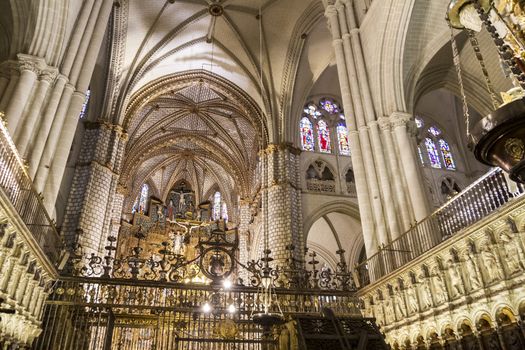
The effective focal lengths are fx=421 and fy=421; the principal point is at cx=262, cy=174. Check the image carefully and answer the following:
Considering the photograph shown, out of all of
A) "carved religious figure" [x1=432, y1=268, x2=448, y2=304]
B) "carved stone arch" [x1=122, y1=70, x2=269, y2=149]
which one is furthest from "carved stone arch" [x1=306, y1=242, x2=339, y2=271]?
"carved religious figure" [x1=432, y1=268, x2=448, y2=304]

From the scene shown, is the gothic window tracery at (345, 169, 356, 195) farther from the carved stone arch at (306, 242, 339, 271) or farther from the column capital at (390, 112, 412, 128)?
the column capital at (390, 112, 412, 128)

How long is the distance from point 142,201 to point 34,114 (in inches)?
951

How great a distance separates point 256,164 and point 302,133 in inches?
190

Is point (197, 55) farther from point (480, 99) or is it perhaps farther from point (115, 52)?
point (480, 99)

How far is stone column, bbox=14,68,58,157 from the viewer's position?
8695 mm

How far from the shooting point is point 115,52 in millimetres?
19500

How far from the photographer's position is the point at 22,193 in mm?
7758

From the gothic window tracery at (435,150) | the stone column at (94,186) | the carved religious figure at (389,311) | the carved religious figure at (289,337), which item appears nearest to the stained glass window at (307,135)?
the gothic window tracery at (435,150)

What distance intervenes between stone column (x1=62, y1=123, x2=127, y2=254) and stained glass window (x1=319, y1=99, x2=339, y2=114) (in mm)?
10568

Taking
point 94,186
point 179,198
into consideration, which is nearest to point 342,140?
point 94,186

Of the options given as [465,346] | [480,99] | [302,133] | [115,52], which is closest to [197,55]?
[115,52]

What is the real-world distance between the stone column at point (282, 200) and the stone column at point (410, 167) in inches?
283

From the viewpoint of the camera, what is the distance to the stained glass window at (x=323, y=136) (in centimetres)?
2158

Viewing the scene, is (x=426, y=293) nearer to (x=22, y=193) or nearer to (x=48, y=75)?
(x=22, y=193)
